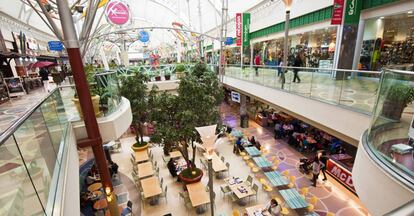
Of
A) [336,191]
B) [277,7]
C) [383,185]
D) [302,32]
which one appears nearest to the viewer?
[383,185]

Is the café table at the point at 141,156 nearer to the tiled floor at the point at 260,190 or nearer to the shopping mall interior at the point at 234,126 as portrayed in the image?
the shopping mall interior at the point at 234,126

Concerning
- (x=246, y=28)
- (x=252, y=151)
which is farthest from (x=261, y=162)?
(x=246, y=28)

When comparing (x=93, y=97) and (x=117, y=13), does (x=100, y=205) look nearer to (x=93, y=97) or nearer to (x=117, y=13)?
(x=93, y=97)

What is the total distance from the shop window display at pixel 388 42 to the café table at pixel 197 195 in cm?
1055

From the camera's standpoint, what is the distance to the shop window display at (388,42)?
1035 centimetres

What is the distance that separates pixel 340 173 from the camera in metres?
11.5

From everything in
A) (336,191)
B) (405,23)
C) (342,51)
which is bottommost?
(336,191)

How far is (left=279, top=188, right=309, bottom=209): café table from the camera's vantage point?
9.27 meters

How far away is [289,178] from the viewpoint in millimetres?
11875

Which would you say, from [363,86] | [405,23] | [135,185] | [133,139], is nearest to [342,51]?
[405,23]

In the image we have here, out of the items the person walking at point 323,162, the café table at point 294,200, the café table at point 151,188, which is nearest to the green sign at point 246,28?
the person walking at point 323,162

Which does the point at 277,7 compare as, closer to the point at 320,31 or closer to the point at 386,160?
the point at 320,31

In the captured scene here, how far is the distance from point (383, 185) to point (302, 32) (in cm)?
→ 1447

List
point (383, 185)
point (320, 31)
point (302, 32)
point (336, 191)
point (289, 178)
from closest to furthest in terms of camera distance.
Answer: point (383, 185)
point (336, 191)
point (289, 178)
point (320, 31)
point (302, 32)
